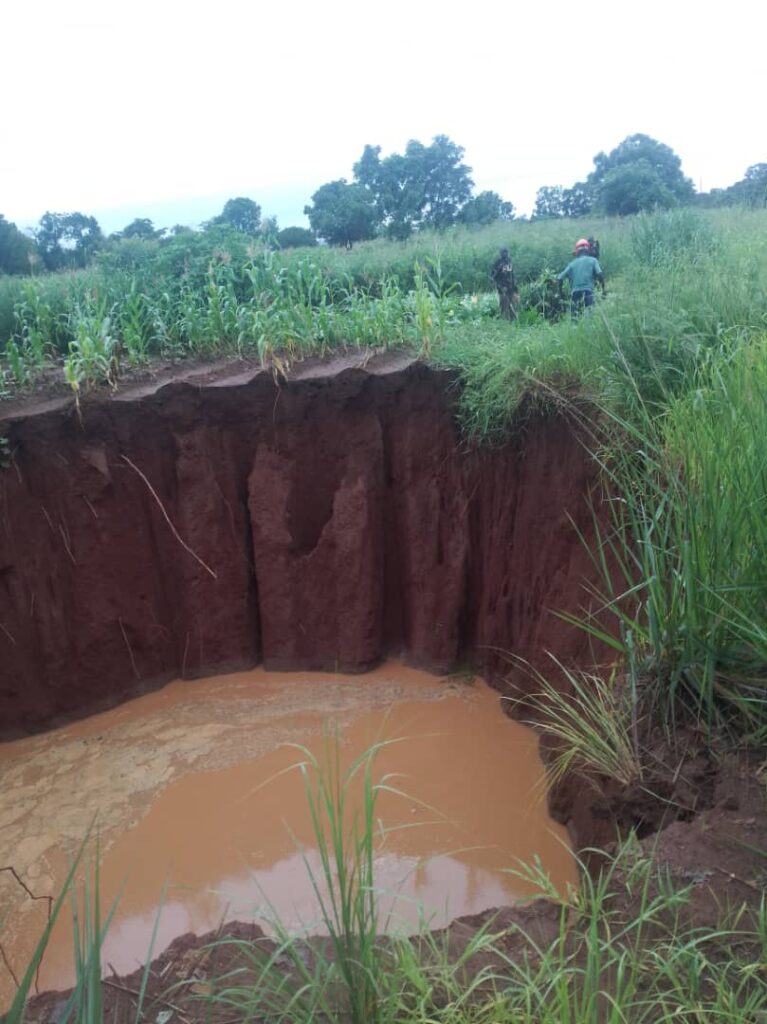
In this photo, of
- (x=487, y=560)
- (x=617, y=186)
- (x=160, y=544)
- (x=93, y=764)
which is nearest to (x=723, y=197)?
(x=617, y=186)

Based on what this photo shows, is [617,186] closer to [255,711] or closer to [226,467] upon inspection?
[226,467]

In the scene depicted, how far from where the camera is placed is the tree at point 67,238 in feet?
20.1

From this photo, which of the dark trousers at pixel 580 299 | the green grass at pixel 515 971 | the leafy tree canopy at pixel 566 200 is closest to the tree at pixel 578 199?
the leafy tree canopy at pixel 566 200

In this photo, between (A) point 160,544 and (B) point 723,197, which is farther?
(B) point 723,197

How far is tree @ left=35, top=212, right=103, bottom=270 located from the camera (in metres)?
6.14

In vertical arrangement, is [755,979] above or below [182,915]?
above

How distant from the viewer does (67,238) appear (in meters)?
6.32

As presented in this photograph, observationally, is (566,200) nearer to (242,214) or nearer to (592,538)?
(242,214)

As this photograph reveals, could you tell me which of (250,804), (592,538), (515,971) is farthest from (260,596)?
(515,971)

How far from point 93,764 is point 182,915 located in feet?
4.39

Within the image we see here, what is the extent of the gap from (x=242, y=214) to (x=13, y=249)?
2.05 m

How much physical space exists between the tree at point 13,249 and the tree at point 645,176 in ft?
18.7

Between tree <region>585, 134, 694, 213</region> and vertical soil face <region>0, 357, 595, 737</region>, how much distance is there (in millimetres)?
4624

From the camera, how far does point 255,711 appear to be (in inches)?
182
